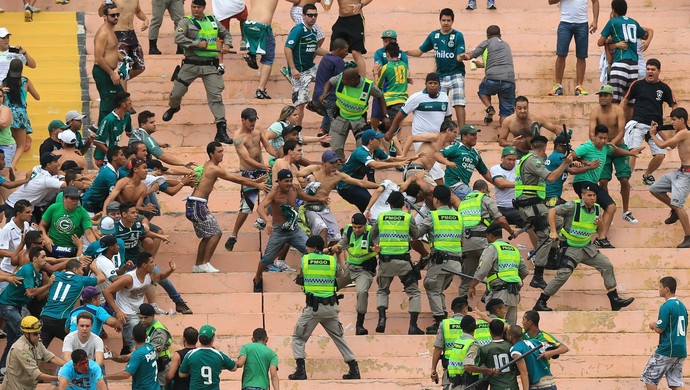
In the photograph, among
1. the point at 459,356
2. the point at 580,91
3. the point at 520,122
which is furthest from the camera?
the point at 580,91

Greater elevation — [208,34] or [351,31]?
[208,34]

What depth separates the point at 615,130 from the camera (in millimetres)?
24516

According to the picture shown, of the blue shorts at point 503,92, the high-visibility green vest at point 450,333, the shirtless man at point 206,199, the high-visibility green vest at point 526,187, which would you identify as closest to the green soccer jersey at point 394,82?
the blue shorts at point 503,92

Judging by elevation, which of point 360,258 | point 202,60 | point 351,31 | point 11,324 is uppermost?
point 351,31

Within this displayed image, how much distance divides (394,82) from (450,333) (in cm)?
623

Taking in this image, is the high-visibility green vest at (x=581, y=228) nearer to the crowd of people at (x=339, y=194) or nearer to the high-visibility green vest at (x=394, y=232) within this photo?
the crowd of people at (x=339, y=194)

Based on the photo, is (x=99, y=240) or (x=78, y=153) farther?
(x=78, y=153)

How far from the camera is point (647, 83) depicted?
2495 centimetres

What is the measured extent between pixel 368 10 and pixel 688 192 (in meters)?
7.46

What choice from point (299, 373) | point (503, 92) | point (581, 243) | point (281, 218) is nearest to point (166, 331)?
point (299, 373)

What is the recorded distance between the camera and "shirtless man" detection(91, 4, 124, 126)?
81.4 feet

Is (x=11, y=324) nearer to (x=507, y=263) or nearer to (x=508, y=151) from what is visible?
(x=507, y=263)

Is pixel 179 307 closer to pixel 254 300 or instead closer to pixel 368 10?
pixel 254 300

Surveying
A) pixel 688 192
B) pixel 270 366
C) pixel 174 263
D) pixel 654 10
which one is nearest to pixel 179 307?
pixel 174 263
